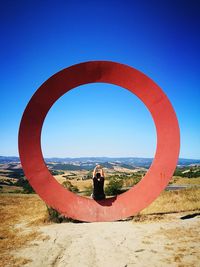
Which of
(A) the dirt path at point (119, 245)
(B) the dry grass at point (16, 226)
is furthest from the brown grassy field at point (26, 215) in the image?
(A) the dirt path at point (119, 245)

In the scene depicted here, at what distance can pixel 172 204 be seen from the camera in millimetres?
11719

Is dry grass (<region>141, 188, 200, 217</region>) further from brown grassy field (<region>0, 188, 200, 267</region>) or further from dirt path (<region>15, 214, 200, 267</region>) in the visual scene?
dirt path (<region>15, 214, 200, 267</region>)

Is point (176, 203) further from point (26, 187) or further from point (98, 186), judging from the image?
point (26, 187)

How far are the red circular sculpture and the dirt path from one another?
52 cm

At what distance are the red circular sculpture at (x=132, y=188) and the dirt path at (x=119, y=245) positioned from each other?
52cm

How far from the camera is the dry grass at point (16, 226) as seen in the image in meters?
6.20

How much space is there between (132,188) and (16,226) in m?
4.06

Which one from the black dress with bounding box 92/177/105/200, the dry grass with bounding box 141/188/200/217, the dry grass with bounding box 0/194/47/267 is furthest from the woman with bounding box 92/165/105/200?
the dry grass with bounding box 141/188/200/217

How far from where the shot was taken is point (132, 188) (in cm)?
884

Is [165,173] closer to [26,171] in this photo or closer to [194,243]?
[194,243]

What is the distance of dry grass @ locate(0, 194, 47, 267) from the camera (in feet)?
20.3

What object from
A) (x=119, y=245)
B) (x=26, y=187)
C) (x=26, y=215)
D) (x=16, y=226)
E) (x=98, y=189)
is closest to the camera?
(x=119, y=245)

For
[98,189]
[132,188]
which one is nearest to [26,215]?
[98,189]

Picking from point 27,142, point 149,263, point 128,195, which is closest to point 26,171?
point 27,142
